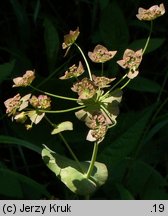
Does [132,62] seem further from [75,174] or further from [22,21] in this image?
[22,21]

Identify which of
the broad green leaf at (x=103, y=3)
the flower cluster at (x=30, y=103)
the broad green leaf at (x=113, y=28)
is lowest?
the flower cluster at (x=30, y=103)

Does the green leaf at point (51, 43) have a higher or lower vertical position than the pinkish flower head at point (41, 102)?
higher

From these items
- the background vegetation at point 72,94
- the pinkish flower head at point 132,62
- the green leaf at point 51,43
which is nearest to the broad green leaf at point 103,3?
the background vegetation at point 72,94

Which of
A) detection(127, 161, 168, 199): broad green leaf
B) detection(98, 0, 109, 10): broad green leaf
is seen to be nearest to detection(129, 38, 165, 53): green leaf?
detection(98, 0, 109, 10): broad green leaf

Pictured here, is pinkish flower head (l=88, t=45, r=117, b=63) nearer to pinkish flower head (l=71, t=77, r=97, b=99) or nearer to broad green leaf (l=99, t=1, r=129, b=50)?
pinkish flower head (l=71, t=77, r=97, b=99)

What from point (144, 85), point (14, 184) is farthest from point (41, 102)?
point (144, 85)

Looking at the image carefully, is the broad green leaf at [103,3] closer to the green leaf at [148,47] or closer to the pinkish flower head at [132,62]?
the green leaf at [148,47]
